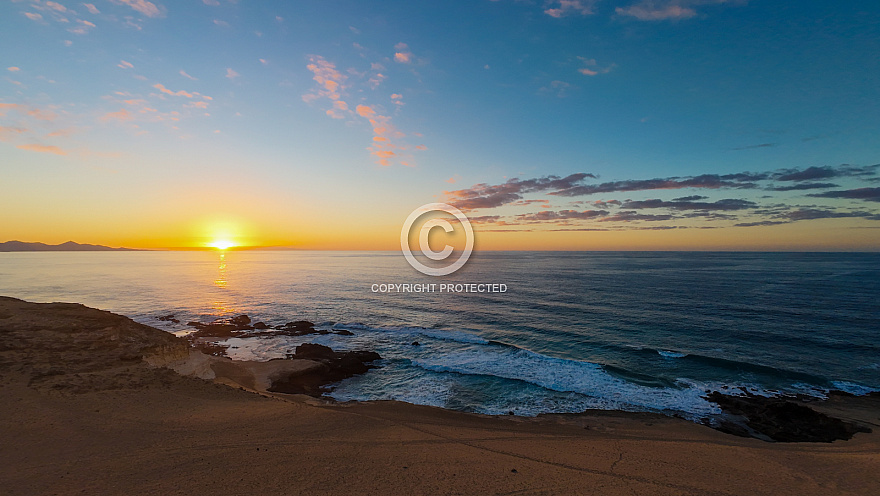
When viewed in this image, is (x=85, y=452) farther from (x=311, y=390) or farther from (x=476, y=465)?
(x=311, y=390)

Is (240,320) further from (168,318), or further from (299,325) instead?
(168,318)

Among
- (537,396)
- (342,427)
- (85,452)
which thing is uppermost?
(85,452)

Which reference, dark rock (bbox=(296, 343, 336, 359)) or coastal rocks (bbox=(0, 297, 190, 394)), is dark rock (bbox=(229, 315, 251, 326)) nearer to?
dark rock (bbox=(296, 343, 336, 359))

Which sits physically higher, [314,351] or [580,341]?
[580,341]

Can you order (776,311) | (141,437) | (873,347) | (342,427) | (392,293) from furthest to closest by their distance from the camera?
(392,293), (776,311), (873,347), (342,427), (141,437)

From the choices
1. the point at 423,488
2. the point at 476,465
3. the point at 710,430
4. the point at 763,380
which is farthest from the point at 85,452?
the point at 763,380

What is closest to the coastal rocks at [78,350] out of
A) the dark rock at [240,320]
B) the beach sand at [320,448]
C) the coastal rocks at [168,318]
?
the beach sand at [320,448]

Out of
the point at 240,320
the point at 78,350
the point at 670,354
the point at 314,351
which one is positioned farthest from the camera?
the point at 240,320

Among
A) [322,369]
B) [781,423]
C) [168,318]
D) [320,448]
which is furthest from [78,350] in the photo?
[781,423]

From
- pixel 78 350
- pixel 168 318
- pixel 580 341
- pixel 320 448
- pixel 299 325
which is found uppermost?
pixel 78 350
